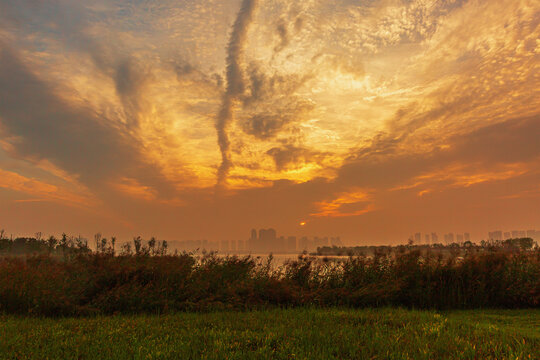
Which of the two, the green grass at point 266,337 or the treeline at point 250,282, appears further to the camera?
the treeline at point 250,282

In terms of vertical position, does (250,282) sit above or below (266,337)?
above

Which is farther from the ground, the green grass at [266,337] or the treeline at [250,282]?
Answer: the treeline at [250,282]

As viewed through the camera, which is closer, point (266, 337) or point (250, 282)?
point (266, 337)

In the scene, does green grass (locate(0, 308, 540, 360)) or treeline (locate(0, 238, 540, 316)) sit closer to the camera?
green grass (locate(0, 308, 540, 360))

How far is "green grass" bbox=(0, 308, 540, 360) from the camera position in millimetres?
5875

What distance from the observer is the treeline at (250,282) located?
9.65 m

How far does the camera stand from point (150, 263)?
→ 1138cm

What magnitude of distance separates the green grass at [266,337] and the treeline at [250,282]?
933mm

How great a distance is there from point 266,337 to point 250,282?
14.4 feet

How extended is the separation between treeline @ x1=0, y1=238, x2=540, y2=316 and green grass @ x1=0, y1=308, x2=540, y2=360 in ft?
3.06

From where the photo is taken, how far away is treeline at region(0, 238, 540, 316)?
965 centimetres

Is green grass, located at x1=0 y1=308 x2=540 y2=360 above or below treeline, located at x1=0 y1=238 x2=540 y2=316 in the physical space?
below

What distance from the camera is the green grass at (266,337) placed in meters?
5.88

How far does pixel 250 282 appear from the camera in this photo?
1095 cm
